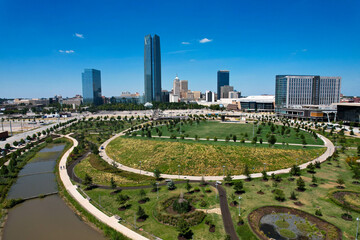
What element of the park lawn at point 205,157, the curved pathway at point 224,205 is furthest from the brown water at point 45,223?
the park lawn at point 205,157

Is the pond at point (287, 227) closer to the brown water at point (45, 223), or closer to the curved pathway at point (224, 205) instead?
the curved pathway at point (224, 205)

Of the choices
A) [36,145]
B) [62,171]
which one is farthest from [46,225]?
[36,145]

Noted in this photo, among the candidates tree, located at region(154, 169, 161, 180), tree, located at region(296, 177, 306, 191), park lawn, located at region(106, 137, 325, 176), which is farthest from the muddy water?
tree, located at region(296, 177, 306, 191)

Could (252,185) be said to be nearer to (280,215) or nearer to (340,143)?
(280,215)

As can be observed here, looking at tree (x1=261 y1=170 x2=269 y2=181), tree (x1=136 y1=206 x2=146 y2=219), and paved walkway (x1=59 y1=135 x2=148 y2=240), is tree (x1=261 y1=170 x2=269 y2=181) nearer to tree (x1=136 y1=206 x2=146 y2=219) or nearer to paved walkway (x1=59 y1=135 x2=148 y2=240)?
tree (x1=136 y1=206 x2=146 y2=219)

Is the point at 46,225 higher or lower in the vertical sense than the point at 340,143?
lower

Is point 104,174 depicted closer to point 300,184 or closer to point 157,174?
point 157,174
